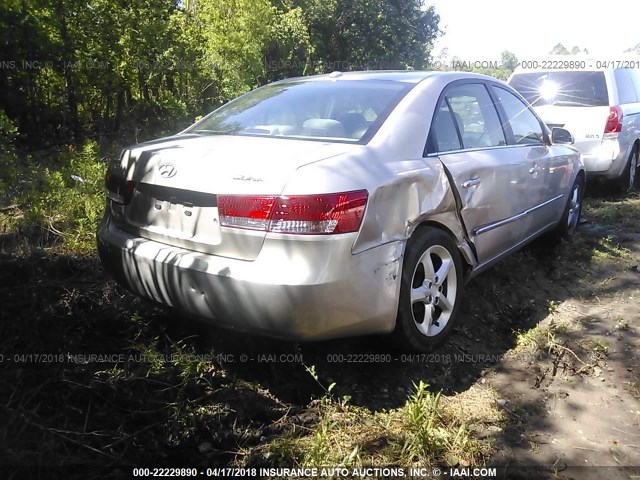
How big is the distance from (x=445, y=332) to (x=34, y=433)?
7.07 feet

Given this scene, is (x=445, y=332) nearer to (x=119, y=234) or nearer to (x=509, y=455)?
(x=509, y=455)

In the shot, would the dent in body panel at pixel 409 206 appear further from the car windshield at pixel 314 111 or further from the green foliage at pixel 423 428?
the green foliage at pixel 423 428

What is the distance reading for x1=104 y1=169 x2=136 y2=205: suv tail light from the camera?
2.97m

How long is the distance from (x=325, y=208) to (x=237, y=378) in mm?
1062

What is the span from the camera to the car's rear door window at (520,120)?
13.7ft

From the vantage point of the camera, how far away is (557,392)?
2.93 meters

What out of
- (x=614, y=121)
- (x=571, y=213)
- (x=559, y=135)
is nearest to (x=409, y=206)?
(x=559, y=135)

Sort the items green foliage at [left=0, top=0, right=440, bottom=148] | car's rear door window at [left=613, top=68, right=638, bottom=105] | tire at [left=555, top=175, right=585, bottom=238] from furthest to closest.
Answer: car's rear door window at [left=613, top=68, right=638, bottom=105] → green foliage at [left=0, top=0, right=440, bottom=148] → tire at [left=555, top=175, right=585, bottom=238]

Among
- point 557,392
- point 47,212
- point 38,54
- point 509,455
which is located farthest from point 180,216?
point 38,54

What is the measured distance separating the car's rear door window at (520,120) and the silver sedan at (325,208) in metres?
0.34

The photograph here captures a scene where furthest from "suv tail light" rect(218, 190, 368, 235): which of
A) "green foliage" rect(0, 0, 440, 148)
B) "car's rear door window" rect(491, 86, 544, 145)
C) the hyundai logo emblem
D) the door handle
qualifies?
"green foliage" rect(0, 0, 440, 148)

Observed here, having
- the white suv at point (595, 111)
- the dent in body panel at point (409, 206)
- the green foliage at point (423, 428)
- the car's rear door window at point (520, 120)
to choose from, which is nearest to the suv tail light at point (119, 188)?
the dent in body panel at point (409, 206)

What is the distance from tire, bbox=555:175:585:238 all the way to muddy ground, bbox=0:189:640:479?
1260 mm

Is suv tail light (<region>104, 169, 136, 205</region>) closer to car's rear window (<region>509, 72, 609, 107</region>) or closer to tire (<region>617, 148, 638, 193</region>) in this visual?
car's rear window (<region>509, 72, 609, 107</region>)
